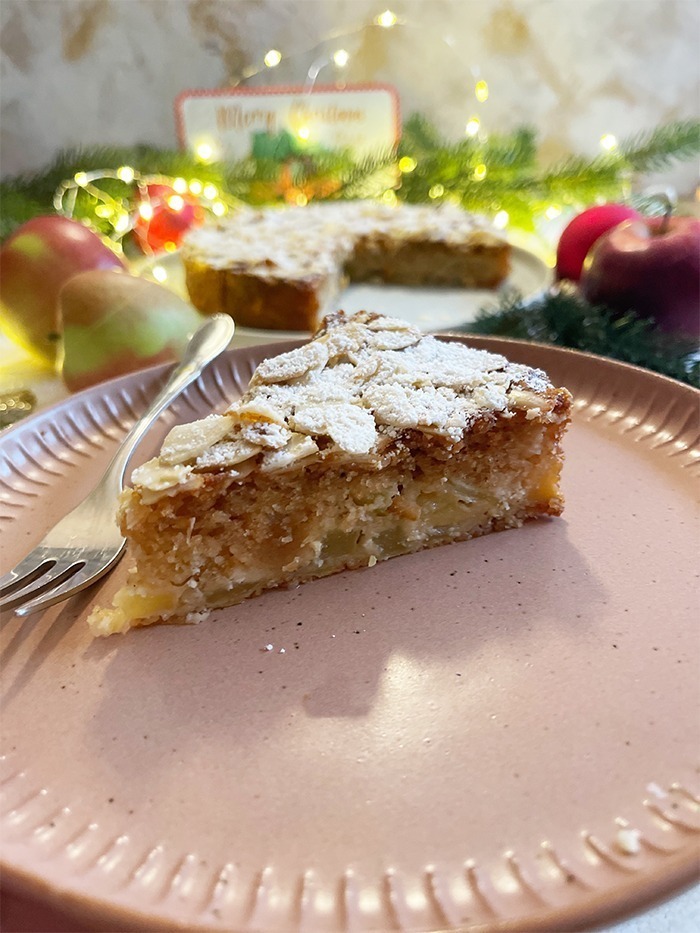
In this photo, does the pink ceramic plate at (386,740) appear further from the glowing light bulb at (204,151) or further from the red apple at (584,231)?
the glowing light bulb at (204,151)

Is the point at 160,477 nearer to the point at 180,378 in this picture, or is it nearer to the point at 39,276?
the point at 180,378

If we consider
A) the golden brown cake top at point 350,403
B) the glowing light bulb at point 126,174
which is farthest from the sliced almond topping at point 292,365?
the glowing light bulb at point 126,174

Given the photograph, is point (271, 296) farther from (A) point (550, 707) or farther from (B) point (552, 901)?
(B) point (552, 901)

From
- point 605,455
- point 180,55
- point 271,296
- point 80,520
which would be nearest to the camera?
point 80,520

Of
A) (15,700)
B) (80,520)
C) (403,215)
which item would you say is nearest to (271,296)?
(403,215)

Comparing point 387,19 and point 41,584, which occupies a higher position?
point 387,19


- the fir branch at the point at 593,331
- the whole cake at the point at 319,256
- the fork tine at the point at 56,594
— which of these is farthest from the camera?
the whole cake at the point at 319,256

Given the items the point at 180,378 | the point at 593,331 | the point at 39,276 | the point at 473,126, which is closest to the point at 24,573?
the point at 180,378
